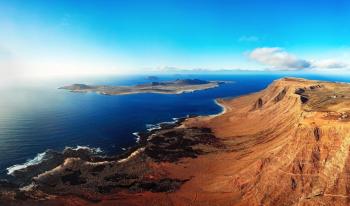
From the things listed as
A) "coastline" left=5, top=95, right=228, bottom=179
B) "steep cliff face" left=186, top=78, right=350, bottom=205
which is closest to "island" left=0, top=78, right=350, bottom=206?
"steep cliff face" left=186, top=78, right=350, bottom=205

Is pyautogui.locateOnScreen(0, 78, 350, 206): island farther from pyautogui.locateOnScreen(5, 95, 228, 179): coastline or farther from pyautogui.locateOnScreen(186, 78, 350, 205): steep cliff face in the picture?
pyautogui.locateOnScreen(5, 95, 228, 179): coastline

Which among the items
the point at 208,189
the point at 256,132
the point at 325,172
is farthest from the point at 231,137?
the point at 325,172

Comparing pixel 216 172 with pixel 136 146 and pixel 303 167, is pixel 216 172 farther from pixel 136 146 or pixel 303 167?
pixel 136 146

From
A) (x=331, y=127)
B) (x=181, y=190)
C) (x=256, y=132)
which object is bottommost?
(x=181, y=190)

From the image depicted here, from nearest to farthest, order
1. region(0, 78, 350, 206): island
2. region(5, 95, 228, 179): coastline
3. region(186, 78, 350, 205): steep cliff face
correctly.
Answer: region(186, 78, 350, 205): steep cliff face < region(0, 78, 350, 206): island < region(5, 95, 228, 179): coastline

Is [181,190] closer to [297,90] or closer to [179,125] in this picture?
[179,125]

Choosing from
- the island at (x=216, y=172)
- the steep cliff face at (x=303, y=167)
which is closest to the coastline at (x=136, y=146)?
the island at (x=216, y=172)

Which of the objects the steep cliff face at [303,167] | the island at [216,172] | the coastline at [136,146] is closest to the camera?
the steep cliff face at [303,167]

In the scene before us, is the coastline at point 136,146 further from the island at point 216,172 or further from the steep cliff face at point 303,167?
the steep cliff face at point 303,167
